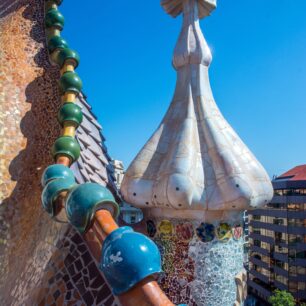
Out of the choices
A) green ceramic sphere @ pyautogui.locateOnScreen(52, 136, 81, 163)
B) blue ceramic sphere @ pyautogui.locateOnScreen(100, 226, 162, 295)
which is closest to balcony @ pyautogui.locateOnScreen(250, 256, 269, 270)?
green ceramic sphere @ pyautogui.locateOnScreen(52, 136, 81, 163)

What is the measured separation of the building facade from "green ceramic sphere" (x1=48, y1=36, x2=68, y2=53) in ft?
87.5

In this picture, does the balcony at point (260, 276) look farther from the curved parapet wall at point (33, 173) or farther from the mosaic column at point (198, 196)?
the curved parapet wall at point (33, 173)

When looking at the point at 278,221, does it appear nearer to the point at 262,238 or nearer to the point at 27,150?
the point at 262,238

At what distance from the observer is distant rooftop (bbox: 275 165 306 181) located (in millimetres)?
31858

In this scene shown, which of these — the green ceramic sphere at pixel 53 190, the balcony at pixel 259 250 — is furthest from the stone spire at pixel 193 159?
the balcony at pixel 259 250

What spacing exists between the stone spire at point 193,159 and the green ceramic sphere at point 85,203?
1483 mm

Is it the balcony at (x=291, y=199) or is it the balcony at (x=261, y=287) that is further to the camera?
the balcony at (x=261, y=287)

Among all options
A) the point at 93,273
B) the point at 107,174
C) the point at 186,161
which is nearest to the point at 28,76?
the point at 107,174

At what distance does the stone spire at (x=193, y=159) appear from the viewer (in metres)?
3.09

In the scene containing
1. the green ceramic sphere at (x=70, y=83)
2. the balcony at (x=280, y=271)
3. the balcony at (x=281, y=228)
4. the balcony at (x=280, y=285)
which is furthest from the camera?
the balcony at (x=280, y=271)

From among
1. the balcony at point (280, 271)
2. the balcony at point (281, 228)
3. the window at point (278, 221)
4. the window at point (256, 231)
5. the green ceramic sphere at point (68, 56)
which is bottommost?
the balcony at point (280, 271)

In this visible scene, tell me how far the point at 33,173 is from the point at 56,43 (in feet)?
3.93

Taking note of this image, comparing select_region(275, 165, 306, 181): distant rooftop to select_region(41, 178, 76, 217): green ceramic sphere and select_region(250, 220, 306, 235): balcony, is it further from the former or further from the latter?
select_region(41, 178, 76, 217): green ceramic sphere

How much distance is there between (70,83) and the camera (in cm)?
283
